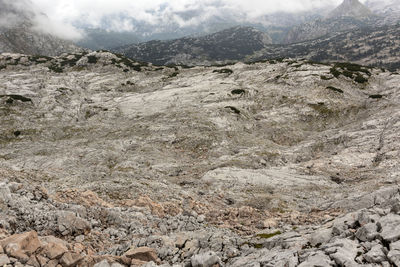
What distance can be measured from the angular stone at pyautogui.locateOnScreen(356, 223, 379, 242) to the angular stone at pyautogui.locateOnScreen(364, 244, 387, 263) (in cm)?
75

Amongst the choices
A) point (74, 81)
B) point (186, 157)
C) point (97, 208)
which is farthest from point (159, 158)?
point (74, 81)

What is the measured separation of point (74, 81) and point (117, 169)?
60.2m

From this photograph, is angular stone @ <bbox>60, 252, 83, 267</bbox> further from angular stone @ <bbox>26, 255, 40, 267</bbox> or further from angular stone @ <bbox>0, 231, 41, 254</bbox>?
angular stone @ <bbox>0, 231, 41, 254</bbox>

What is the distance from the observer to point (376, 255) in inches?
312

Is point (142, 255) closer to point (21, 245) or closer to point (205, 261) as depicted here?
point (205, 261)

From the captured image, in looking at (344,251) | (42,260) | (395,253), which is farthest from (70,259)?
(395,253)

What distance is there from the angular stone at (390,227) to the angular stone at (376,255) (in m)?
0.69

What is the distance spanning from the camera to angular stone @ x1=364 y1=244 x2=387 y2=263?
305 inches

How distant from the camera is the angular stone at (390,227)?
8.62 metres

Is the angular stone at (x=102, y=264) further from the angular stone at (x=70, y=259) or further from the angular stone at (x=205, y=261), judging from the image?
the angular stone at (x=205, y=261)

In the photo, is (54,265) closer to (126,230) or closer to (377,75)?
(126,230)

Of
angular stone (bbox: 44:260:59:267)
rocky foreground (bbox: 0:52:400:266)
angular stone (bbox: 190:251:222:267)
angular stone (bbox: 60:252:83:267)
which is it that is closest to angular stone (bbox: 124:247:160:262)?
rocky foreground (bbox: 0:52:400:266)

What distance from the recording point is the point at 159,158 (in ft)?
106

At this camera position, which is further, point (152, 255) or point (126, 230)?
point (126, 230)
